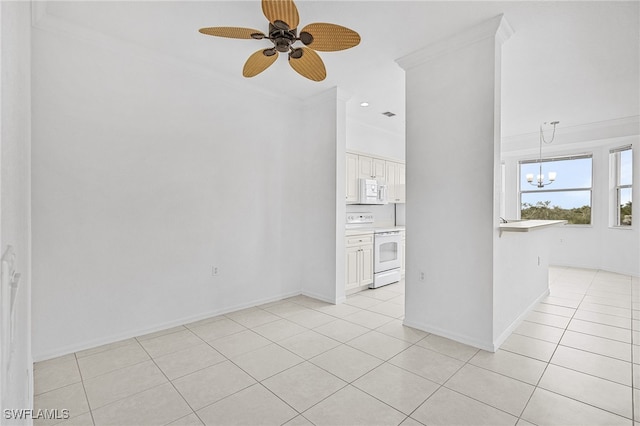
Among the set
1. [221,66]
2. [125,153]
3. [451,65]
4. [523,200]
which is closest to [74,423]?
[125,153]

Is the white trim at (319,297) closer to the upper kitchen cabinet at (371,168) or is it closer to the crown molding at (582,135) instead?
the upper kitchen cabinet at (371,168)

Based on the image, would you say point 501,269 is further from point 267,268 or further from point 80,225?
point 80,225

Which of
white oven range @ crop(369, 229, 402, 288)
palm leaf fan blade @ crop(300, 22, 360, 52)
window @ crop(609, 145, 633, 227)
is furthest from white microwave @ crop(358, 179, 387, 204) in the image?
window @ crop(609, 145, 633, 227)

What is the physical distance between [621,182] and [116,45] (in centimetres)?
837

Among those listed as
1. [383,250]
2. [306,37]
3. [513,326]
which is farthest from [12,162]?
[383,250]

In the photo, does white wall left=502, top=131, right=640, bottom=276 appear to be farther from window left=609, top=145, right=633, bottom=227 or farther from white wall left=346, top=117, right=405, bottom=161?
white wall left=346, top=117, right=405, bottom=161

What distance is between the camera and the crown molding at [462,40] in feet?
8.91

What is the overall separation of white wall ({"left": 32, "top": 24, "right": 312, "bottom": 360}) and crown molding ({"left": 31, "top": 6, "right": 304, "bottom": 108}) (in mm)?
25

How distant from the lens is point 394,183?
6.13 m

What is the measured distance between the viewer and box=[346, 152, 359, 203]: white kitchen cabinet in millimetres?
4996

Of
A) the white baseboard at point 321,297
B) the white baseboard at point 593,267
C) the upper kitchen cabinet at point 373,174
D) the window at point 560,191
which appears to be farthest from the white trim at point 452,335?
the window at point 560,191

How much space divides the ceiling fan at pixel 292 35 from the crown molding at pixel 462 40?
3.99ft

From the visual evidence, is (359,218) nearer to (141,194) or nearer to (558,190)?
(141,194)

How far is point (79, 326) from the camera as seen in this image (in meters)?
2.77
